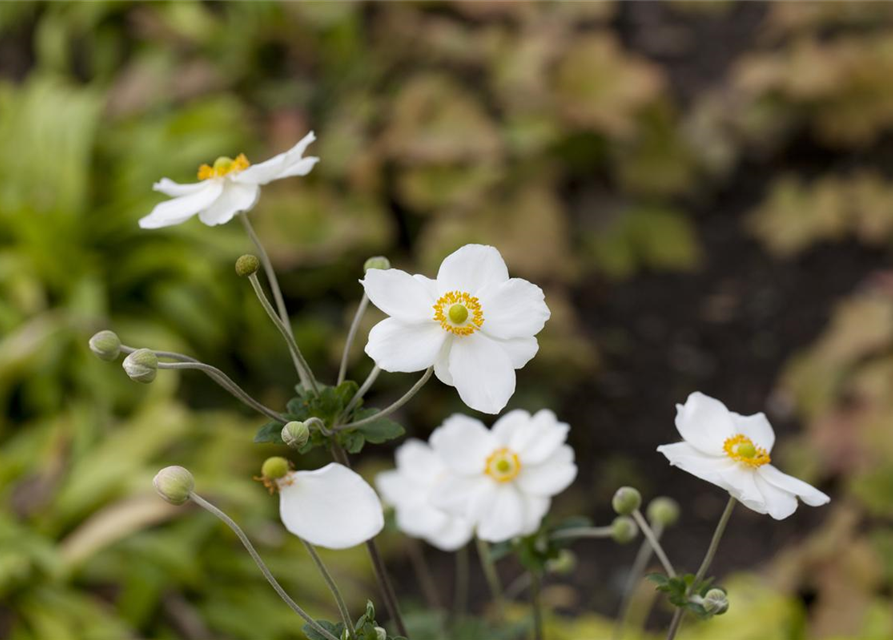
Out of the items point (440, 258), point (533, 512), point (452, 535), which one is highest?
point (440, 258)

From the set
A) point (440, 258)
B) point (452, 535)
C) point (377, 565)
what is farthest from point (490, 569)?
point (440, 258)

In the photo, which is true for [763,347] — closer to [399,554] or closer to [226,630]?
[399,554]

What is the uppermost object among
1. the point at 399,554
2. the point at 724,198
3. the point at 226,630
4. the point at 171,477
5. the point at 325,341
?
the point at 724,198

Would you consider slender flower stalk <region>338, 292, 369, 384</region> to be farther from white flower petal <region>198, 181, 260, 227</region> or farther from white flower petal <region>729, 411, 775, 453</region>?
white flower petal <region>729, 411, 775, 453</region>

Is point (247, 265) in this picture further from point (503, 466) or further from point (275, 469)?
point (503, 466)

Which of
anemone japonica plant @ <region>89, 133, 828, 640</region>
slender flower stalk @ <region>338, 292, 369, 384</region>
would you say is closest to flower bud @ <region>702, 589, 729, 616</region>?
anemone japonica plant @ <region>89, 133, 828, 640</region>

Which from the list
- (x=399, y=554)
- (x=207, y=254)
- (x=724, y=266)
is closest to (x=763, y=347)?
(x=724, y=266)

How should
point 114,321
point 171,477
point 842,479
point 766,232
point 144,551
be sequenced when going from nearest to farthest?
point 171,477 → point 144,551 → point 842,479 → point 114,321 → point 766,232

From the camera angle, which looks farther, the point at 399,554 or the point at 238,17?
the point at 238,17
